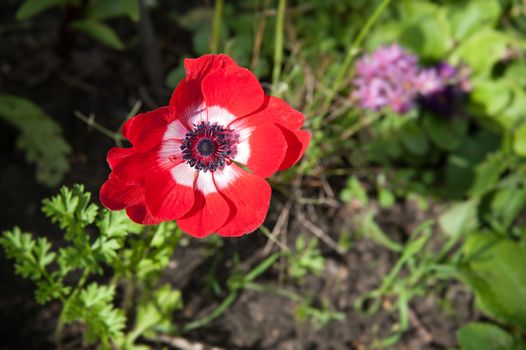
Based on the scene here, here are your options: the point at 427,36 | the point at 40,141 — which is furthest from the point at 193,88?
the point at 427,36

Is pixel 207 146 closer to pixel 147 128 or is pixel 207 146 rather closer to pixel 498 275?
pixel 147 128

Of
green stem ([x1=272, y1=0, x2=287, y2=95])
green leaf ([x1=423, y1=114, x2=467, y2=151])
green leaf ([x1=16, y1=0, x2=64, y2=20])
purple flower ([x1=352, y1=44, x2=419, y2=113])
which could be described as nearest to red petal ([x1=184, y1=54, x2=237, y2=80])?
green stem ([x1=272, y1=0, x2=287, y2=95])

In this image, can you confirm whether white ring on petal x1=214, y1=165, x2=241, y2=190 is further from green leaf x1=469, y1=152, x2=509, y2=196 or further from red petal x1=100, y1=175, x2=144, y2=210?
green leaf x1=469, y1=152, x2=509, y2=196

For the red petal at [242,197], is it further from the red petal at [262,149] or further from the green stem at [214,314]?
the green stem at [214,314]

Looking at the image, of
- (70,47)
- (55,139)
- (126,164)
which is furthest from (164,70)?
(126,164)

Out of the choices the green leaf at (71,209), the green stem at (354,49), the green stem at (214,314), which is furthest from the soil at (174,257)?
the green leaf at (71,209)

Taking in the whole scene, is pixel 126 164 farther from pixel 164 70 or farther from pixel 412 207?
pixel 412 207

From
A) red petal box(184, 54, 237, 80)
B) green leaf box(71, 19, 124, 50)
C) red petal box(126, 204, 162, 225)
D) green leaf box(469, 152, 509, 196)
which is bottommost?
red petal box(126, 204, 162, 225)
